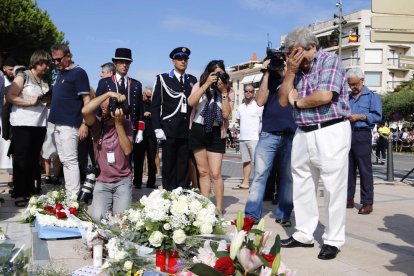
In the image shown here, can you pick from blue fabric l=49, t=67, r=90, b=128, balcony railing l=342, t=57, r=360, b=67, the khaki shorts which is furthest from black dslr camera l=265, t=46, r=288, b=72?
balcony railing l=342, t=57, r=360, b=67

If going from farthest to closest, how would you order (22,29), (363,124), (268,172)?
(22,29) < (363,124) < (268,172)

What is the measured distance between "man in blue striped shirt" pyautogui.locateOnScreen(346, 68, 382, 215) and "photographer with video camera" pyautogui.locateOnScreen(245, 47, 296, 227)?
61.7 inches

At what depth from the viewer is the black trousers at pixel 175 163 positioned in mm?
6215

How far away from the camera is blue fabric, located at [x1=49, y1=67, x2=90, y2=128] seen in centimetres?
627

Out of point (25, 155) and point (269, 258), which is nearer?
point (269, 258)

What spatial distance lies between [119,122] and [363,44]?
72.8m

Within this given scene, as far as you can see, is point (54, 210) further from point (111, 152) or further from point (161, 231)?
point (161, 231)

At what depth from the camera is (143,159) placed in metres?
8.79

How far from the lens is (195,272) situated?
2557 mm

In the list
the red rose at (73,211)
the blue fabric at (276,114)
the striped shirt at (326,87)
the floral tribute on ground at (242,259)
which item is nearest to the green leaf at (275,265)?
the floral tribute on ground at (242,259)

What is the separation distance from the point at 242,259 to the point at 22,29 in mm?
27937

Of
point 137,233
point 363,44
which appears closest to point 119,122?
point 137,233

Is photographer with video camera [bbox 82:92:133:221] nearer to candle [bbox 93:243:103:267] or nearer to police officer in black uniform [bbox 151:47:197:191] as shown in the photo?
police officer in black uniform [bbox 151:47:197:191]

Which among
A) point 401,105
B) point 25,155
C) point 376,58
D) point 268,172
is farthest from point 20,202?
point 376,58
